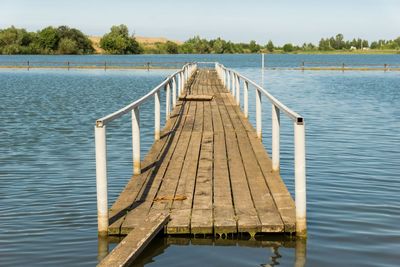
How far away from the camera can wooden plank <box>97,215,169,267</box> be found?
20.4 feet

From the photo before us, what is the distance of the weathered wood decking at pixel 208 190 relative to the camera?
24.0 feet

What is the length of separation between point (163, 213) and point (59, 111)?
2097cm

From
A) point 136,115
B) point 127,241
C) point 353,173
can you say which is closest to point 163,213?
point 127,241

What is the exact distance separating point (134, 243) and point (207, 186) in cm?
245

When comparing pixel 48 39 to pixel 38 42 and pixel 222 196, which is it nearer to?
pixel 38 42

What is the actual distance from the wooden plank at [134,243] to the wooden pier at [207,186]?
137mm

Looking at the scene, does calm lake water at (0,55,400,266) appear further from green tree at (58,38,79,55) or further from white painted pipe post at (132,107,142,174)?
green tree at (58,38,79,55)

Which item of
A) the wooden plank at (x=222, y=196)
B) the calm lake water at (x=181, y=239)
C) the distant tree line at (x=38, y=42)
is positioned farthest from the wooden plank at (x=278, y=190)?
the distant tree line at (x=38, y=42)

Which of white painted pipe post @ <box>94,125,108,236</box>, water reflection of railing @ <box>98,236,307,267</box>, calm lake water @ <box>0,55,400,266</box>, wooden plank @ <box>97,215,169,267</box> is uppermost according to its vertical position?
white painted pipe post @ <box>94,125,108,236</box>

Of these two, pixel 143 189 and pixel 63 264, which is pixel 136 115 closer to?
pixel 143 189

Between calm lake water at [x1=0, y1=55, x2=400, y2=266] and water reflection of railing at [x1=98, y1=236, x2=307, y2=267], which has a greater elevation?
water reflection of railing at [x1=98, y1=236, x2=307, y2=267]

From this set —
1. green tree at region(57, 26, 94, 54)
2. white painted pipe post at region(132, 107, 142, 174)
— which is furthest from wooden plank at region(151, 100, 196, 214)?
green tree at region(57, 26, 94, 54)

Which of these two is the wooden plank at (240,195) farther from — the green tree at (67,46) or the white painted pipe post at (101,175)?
the green tree at (67,46)

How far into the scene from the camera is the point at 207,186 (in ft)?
29.3
